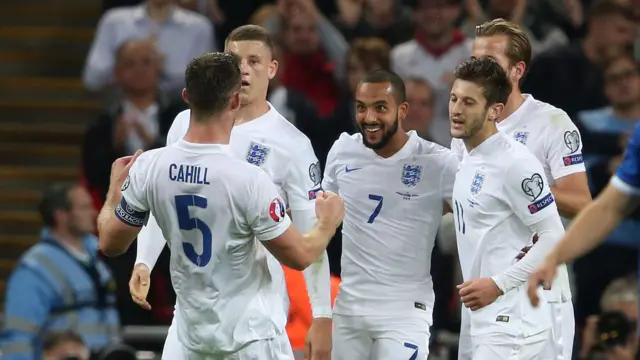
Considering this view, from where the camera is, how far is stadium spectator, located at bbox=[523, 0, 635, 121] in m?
10.1

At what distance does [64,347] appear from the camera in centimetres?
858

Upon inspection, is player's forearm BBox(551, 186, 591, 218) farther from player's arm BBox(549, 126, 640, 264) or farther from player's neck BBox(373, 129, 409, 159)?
player's arm BBox(549, 126, 640, 264)

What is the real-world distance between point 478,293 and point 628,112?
4.36 m

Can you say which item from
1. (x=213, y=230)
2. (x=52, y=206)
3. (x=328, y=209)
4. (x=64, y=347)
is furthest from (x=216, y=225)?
(x=52, y=206)

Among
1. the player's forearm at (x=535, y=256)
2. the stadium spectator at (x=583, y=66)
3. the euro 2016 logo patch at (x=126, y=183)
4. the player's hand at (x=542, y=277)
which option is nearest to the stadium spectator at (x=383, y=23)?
the stadium spectator at (x=583, y=66)

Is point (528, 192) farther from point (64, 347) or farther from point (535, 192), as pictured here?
point (64, 347)

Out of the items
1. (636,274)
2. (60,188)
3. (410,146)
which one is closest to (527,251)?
(410,146)

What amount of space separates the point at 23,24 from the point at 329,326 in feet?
23.7

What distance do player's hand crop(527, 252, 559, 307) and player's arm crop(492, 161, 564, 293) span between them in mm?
1214

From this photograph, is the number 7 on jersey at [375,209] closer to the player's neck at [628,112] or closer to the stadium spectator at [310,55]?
the player's neck at [628,112]

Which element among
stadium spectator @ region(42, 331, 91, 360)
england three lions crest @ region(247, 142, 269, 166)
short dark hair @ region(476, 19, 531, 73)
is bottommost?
stadium spectator @ region(42, 331, 91, 360)

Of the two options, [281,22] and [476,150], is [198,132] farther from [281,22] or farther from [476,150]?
[281,22]

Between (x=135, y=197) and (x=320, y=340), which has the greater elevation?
(x=135, y=197)

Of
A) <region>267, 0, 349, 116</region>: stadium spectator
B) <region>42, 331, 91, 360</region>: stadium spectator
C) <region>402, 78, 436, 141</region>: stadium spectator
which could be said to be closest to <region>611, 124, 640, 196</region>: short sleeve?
<region>42, 331, 91, 360</region>: stadium spectator
